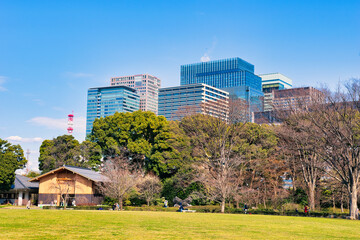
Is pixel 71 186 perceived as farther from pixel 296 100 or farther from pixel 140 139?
pixel 296 100

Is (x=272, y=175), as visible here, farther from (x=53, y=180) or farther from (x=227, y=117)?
(x=53, y=180)

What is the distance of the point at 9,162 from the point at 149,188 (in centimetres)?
2024

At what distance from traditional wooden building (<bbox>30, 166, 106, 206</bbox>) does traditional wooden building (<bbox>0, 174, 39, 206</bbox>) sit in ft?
18.7

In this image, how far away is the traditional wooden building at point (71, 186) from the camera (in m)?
→ 48.6

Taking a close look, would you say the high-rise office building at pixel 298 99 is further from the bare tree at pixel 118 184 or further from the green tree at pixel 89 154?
the green tree at pixel 89 154

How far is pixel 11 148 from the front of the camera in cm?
5381

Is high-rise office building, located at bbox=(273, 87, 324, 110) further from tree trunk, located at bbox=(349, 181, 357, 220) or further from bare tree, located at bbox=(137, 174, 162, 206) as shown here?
bare tree, located at bbox=(137, 174, 162, 206)

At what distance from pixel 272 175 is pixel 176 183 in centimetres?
1249

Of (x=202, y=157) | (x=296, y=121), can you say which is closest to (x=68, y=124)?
(x=202, y=157)

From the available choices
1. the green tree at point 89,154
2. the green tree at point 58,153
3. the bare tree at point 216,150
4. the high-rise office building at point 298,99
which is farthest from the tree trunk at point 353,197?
the green tree at point 58,153

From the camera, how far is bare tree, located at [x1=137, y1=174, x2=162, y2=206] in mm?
48000

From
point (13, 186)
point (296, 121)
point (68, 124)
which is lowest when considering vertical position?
point (13, 186)

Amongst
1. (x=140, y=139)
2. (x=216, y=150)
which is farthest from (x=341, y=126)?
(x=140, y=139)

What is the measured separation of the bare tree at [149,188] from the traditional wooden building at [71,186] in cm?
510
